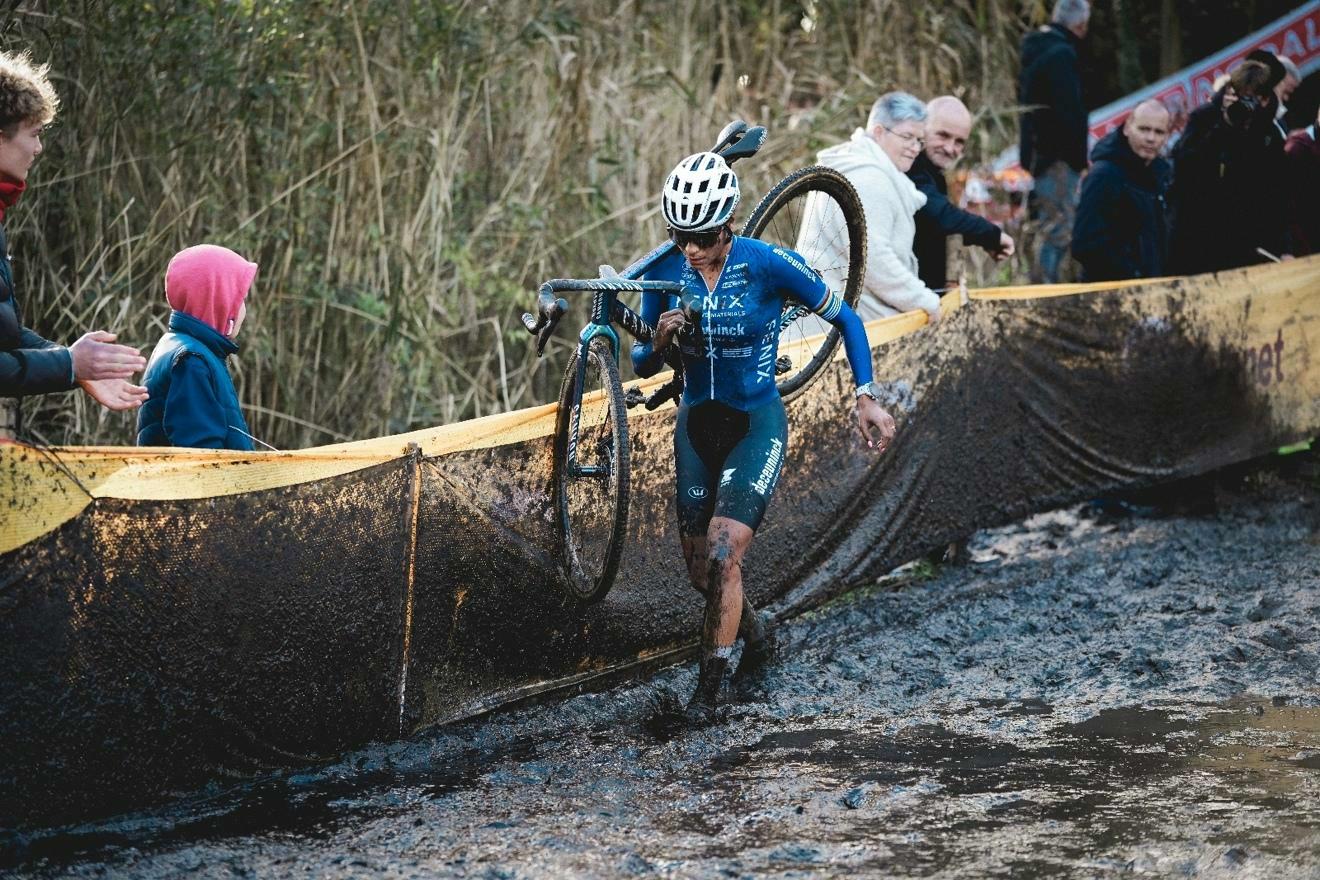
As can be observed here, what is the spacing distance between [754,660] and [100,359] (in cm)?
337

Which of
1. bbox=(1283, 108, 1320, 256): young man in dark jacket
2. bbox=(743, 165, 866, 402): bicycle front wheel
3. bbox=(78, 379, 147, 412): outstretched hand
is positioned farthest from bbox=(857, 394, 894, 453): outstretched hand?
bbox=(1283, 108, 1320, 256): young man in dark jacket

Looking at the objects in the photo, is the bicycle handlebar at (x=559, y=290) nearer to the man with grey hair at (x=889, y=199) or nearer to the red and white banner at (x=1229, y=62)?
the man with grey hair at (x=889, y=199)

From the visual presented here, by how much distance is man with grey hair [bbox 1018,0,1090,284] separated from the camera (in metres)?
11.4

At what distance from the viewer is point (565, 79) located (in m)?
10.8

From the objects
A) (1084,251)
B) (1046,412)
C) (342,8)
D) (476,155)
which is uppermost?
(342,8)

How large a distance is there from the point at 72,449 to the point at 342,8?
5711mm

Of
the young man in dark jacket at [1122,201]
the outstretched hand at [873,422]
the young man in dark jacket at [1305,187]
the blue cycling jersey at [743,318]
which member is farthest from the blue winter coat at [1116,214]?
the outstretched hand at [873,422]

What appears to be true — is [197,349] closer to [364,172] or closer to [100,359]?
[100,359]

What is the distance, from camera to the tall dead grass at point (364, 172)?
8.98 m

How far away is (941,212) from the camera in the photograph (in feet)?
28.8

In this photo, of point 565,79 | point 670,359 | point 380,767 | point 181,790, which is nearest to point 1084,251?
point 565,79

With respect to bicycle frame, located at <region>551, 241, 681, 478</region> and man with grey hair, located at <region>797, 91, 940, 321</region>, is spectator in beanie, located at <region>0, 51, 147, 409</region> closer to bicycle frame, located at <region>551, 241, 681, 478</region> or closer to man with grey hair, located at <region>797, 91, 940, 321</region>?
bicycle frame, located at <region>551, 241, 681, 478</region>

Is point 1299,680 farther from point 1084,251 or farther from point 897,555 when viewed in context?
point 1084,251

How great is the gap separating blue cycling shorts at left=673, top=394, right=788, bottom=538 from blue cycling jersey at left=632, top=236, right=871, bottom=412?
0.07 m
